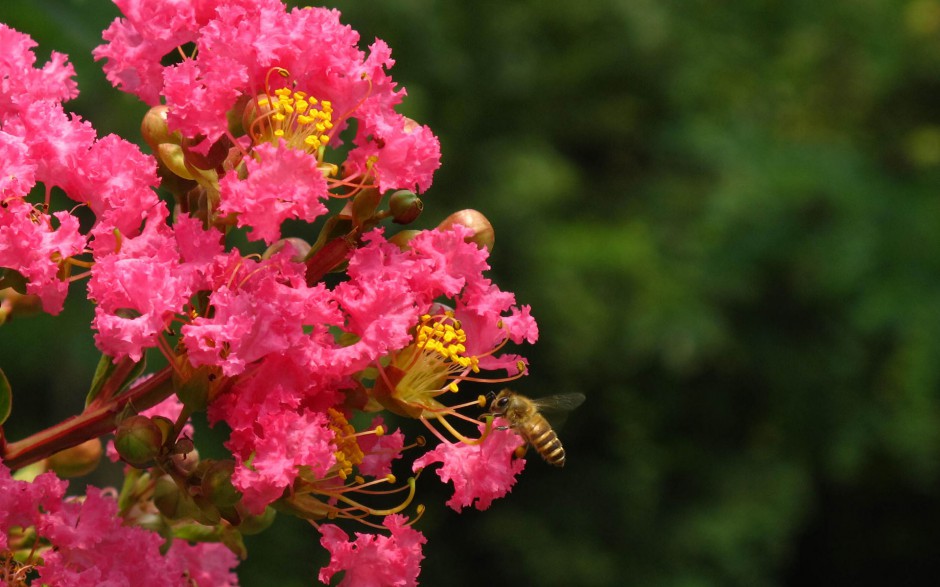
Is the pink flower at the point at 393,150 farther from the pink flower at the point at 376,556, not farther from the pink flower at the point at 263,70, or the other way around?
the pink flower at the point at 376,556

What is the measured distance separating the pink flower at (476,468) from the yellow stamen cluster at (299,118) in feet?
0.86

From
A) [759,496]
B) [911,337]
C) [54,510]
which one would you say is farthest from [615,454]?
[54,510]

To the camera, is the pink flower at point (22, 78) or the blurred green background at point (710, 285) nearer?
the pink flower at point (22, 78)

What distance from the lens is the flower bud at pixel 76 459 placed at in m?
1.20

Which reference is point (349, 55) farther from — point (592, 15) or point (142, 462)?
point (592, 15)

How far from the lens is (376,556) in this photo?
3.34ft

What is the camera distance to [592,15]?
278 inches

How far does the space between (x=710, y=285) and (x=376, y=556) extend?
5.14 metres

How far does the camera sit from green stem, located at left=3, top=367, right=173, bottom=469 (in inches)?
40.6

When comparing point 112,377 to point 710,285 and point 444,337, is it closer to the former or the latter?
point 444,337

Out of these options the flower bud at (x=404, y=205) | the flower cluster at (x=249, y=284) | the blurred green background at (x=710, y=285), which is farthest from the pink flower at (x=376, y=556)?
the blurred green background at (x=710, y=285)

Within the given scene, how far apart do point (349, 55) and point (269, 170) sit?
131 millimetres

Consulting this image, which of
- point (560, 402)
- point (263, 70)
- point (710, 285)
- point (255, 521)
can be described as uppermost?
point (263, 70)

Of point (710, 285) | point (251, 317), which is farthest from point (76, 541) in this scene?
point (710, 285)
